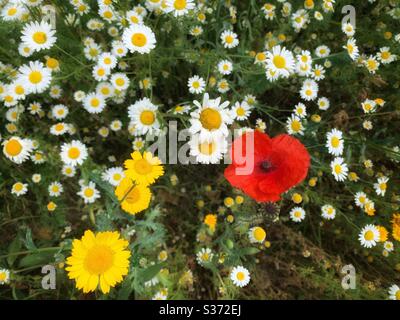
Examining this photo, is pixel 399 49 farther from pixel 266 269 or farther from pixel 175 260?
pixel 175 260

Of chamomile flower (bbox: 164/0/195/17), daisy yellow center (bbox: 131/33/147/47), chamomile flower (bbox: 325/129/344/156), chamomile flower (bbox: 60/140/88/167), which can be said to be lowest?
chamomile flower (bbox: 60/140/88/167)

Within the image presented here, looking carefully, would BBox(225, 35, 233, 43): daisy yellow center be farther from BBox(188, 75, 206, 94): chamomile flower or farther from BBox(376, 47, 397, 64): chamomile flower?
BBox(376, 47, 397, 64): chamomile flower

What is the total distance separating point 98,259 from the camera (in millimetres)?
1335

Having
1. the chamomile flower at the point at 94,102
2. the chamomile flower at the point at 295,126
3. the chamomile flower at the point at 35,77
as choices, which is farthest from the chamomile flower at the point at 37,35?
the chamomile flower at the point at 295,126

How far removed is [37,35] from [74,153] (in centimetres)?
65

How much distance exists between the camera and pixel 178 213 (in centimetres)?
229

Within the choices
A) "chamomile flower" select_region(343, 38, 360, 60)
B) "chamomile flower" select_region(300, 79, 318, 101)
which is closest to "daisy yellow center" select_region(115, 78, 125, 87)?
"chamomile flower" select_region(300, 79, 318, 101)

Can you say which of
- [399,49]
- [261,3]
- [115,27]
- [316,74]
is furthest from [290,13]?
[115,27]

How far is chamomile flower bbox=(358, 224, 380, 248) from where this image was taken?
1995 mm

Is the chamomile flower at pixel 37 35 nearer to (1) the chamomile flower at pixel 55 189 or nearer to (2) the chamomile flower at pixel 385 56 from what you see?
(1) the chamomile flower at pixel 55 189

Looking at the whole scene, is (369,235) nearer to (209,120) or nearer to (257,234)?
(257,234)

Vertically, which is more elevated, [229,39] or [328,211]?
[229,39]

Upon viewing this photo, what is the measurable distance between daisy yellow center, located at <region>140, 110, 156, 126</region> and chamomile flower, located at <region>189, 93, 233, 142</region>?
0.23 meters

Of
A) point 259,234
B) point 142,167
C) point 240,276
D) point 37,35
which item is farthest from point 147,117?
point 240,276
